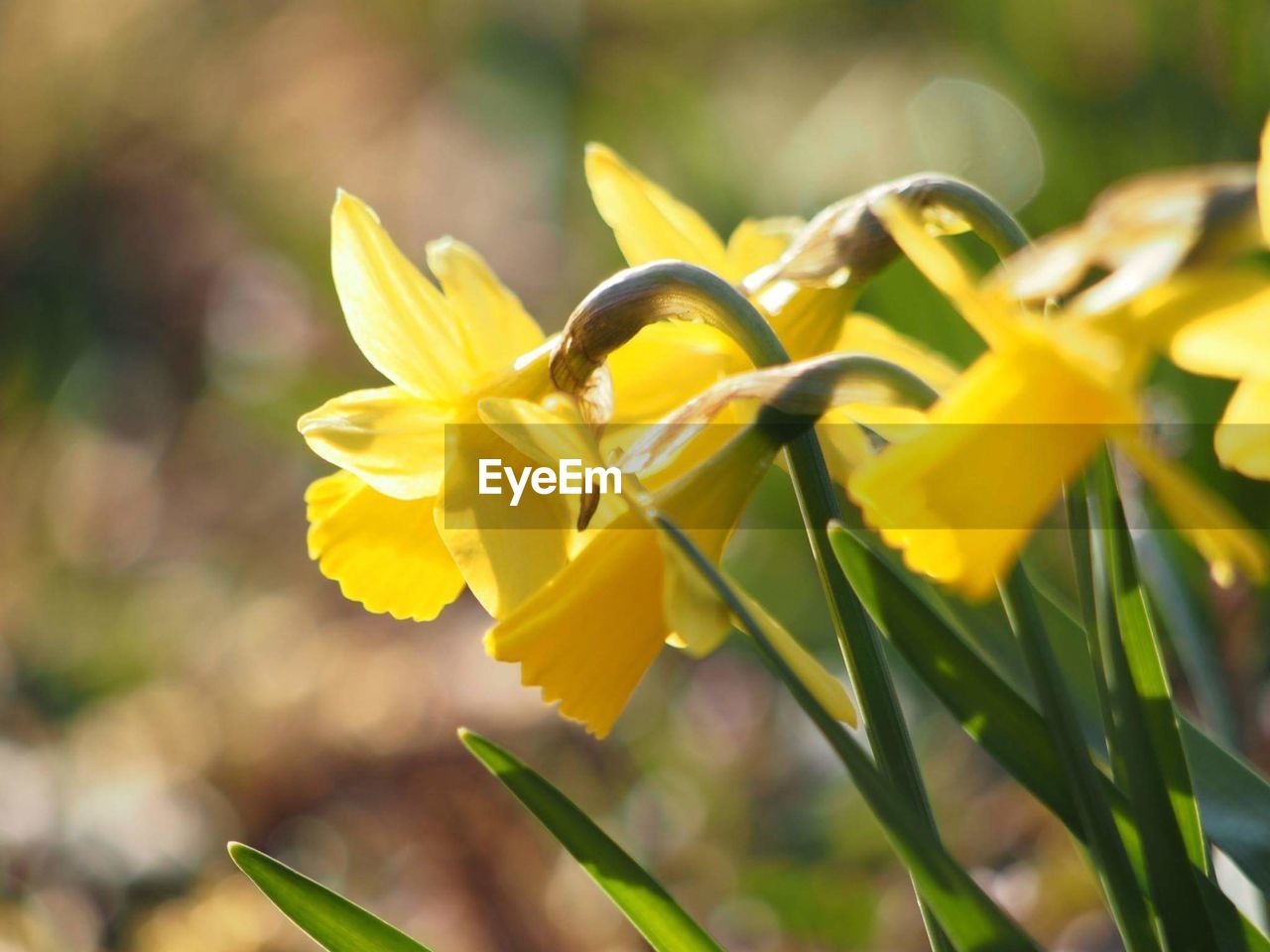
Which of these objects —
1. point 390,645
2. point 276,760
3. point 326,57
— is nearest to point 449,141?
point 326,57

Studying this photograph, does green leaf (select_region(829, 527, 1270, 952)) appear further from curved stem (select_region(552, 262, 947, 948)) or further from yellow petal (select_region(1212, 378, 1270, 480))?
yellow petal (select_region(1212, 378, 1270, 480))

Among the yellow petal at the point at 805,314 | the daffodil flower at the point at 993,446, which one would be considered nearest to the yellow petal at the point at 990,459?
the daffodil flower at the point at 993,446

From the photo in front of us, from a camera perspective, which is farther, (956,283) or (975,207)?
(975,207)

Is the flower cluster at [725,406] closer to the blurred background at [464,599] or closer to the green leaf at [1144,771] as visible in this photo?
the green leaf at [1144,771]

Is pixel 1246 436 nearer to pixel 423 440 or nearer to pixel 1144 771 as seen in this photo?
pixel 1144 771

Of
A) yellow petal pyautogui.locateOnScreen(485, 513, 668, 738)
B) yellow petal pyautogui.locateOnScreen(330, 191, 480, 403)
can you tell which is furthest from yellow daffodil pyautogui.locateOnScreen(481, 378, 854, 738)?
yellow petal pyautogui.locateOnScreen(330, 191, 480, 403)

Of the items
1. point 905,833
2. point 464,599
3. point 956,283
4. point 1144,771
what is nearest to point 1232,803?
point 1144,771
